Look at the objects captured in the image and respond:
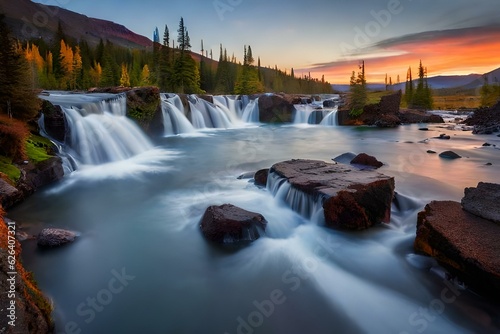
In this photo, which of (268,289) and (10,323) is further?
(268,289)

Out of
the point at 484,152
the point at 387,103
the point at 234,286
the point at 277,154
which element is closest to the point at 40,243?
the point at 234,286

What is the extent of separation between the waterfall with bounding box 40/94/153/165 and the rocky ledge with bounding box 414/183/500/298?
14833 mm

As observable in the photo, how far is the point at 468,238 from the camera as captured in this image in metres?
5.95

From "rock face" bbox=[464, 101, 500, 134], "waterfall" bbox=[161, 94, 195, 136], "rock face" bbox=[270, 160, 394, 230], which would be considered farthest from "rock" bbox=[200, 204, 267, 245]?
"rock face" bbox=[464, 101, 500, 134]

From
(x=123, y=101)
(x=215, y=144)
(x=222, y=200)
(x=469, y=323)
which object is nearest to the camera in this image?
(x=469, y=323)

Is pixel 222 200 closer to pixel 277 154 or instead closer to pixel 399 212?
pixel 399 212

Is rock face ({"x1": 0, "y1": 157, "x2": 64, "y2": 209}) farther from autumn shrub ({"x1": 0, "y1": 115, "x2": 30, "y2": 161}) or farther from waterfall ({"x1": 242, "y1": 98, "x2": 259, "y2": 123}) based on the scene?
waterfall ({"x1": 242, "y1": 98, "x2": 259, "y2": 123})

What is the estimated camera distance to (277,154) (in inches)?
834

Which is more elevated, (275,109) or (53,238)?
(275,109)

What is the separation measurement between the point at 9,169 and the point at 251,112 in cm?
3849

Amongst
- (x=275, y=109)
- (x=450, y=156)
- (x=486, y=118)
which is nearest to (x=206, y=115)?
(x=275, y=109)

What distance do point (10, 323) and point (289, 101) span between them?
4669cm

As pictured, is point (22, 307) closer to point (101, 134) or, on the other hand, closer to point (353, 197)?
point (353, 197)

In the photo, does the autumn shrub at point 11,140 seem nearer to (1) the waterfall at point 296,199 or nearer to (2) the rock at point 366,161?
(1) the waterfall at point 296,199
